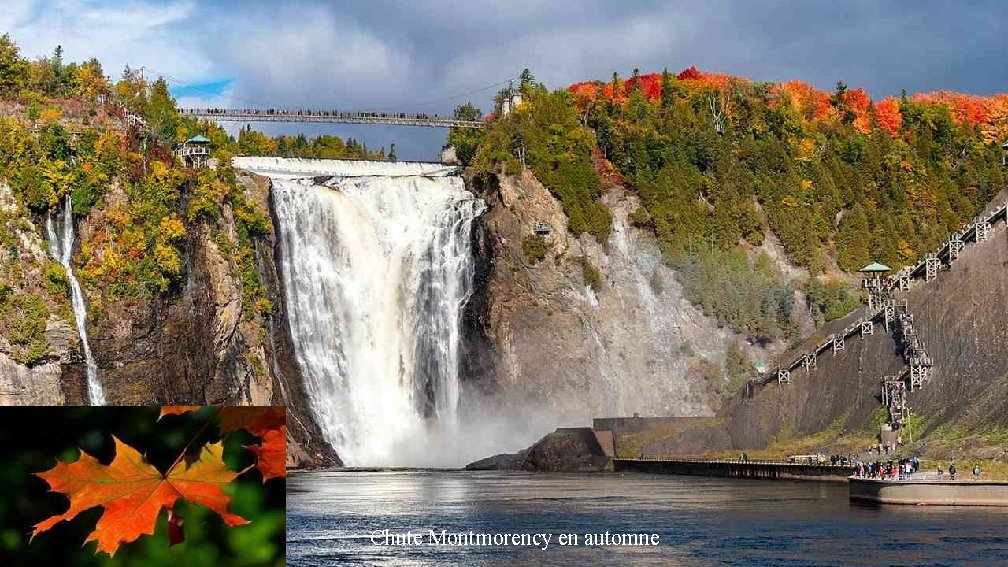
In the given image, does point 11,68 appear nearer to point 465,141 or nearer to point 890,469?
point 465,141

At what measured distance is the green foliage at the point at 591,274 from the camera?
421 feet

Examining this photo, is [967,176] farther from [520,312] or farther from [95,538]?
[95,538]

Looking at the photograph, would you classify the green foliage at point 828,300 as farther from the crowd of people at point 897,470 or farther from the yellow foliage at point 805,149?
the crowd of people at point 897,470

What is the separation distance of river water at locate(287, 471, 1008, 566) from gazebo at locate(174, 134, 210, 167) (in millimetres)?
Answer: 35353

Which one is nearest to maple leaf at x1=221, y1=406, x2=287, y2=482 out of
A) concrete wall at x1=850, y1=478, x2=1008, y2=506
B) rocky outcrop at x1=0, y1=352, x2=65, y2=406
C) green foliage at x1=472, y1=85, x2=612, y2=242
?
concrete wall at x1=850, y1=478, x2=1008, y2=506

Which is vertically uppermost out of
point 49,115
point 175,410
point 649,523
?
point 49,115

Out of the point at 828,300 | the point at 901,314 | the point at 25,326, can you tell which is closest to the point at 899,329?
the point at 901,314

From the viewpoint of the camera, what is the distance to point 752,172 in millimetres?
143000

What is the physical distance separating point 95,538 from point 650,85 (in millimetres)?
153133

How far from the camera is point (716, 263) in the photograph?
438 feet

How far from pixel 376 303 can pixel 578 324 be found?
1895 cm

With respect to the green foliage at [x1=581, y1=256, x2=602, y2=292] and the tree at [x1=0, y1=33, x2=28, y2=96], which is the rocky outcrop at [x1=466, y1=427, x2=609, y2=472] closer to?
the green foliage at [x1=581, y1=256, x2=602, y2=292]

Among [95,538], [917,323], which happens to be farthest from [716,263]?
[95,538]

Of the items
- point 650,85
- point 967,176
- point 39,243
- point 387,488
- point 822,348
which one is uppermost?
point 650,85
